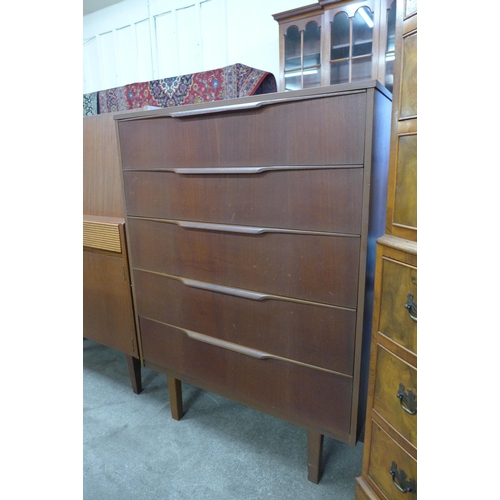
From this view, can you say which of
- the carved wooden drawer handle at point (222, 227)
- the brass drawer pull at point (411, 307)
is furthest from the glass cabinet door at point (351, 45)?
the brass drawer pull at point (411, 307)

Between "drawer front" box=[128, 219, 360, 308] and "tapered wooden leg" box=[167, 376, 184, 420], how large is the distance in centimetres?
50

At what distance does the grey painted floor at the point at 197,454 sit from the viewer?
1171 mm

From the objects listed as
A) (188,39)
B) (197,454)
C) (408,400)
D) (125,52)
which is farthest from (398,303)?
(125,52)

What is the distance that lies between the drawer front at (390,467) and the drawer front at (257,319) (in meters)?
0.18

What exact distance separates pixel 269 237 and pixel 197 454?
0.89 meters

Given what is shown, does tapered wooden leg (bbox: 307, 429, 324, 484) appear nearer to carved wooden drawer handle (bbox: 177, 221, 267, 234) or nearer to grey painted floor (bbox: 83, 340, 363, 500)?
grey painted floor (bbox: 83, 340, 363, 500)

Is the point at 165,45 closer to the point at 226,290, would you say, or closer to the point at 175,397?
the point at 226,290

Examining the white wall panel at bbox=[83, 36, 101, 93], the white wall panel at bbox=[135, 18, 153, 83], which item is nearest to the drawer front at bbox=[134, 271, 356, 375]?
the white wall panel at bbox=[135, 18, 153, 83]
